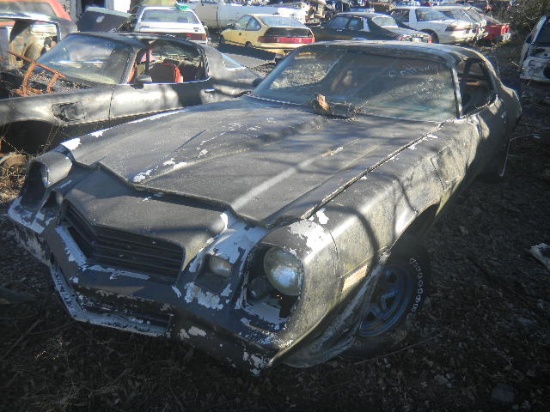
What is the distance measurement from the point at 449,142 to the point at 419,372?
156 centimetres

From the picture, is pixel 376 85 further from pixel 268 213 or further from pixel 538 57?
pixel 538 57

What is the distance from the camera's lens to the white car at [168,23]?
42.0 ft

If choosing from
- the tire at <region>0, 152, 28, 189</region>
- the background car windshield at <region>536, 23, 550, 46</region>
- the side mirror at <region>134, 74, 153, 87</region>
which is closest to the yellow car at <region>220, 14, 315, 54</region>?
the background car windshield at <region>536, 23, 550, 46</region>

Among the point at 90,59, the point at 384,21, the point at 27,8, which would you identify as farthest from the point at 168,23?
the point at 90,59

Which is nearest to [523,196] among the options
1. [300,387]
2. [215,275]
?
[300,387]

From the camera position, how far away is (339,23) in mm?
14141

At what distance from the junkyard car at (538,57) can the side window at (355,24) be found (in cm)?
483

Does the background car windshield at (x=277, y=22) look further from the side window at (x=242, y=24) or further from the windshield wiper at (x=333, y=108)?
the windshield wiper at (x=333, y=108)

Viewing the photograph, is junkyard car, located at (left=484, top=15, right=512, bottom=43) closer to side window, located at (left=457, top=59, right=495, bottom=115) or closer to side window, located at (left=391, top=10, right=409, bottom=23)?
side window, located at (left=391, top=10, right=409, bottom=23)

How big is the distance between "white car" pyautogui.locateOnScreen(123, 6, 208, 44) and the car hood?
1013 centimetres

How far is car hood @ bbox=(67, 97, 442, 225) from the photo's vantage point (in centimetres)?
247

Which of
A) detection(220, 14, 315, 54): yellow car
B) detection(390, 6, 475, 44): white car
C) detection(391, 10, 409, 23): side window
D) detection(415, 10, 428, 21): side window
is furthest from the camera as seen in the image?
detection(391, 10, 409, 23): side window

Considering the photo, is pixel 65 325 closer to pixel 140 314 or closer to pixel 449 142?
pixel 140 314

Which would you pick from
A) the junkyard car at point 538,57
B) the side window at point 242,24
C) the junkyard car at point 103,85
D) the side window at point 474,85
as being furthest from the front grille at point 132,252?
the side window at point 242,24
